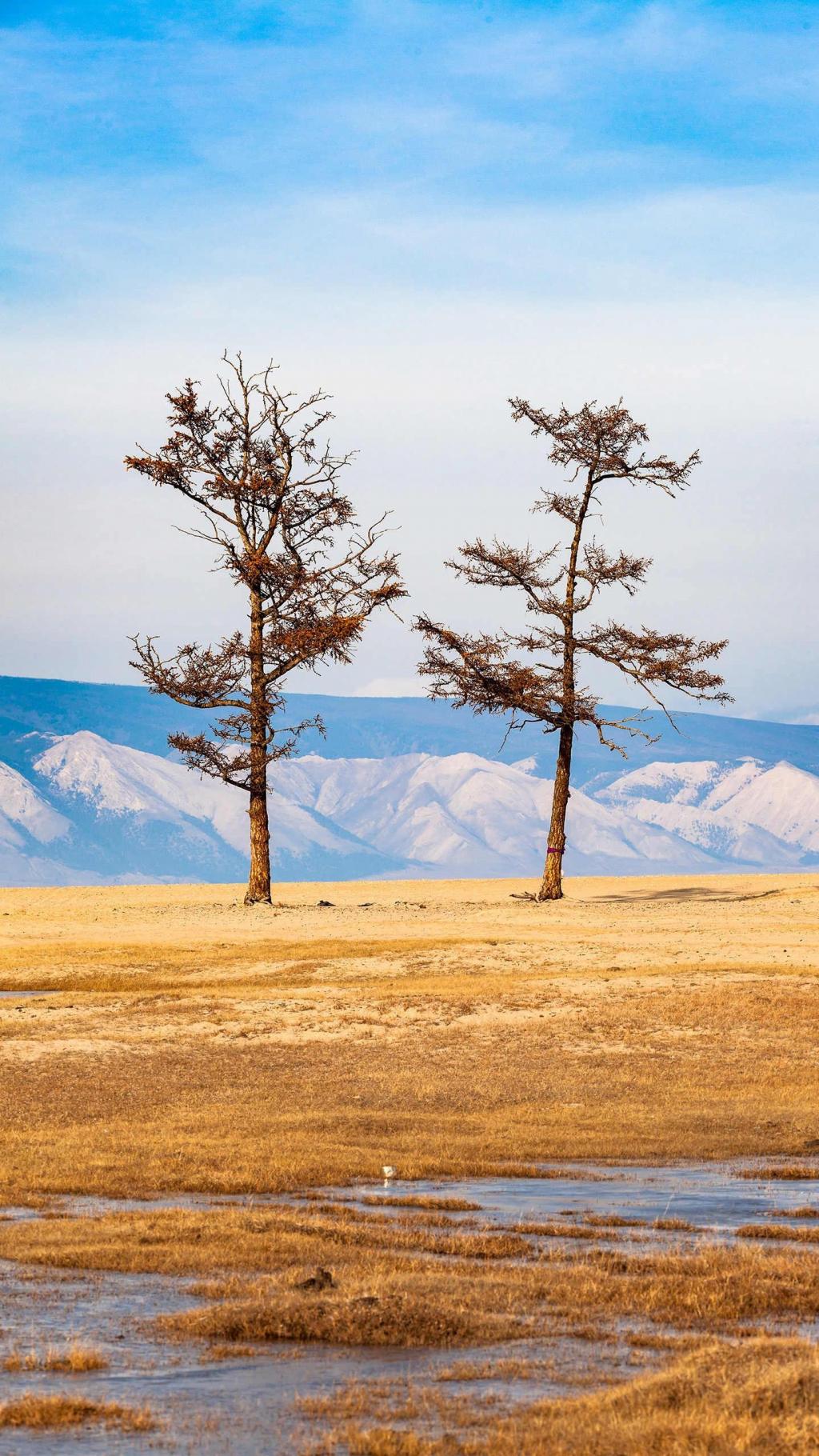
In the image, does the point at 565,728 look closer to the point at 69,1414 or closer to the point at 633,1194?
the point at 633,1194

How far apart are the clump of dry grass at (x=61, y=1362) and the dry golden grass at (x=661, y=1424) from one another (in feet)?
6.23

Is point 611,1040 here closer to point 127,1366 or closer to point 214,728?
point 127,1366

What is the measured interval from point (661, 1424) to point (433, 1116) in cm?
1305

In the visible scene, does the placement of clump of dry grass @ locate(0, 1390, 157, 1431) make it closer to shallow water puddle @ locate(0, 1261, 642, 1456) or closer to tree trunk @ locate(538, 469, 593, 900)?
shallow water puddle @ locate(0, 1261, 642, 1456)

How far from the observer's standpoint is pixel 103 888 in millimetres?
66250

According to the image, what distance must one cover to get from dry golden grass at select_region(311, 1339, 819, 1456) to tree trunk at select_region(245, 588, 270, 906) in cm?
4342

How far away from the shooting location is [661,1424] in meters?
8.01

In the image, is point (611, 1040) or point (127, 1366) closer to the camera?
point (127, 1366)

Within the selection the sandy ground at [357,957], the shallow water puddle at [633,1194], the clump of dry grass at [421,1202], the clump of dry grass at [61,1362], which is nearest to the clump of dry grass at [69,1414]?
the clump of dry grass at [61,1362]

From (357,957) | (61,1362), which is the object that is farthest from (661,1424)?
(357,957)

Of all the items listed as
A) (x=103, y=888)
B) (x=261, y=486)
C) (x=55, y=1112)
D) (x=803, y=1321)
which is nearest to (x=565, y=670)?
(x=261, y=486)

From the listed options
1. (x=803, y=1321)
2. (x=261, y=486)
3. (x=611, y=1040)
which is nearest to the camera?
(x=803, y=1321)

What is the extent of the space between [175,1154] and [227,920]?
104 ft

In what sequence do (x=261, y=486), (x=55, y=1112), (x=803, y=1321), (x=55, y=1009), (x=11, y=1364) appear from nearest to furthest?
(x=11, y=1364), (x=803, y=1321), (x=55, y=1112), (x=55, y=1009), (x=261, y=486)
